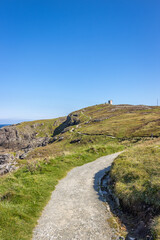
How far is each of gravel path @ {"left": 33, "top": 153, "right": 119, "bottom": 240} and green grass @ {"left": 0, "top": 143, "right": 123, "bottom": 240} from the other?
Result: 68 centimetres

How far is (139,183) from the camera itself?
47.2ft

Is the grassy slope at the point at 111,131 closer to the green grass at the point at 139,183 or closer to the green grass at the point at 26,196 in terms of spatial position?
the green grass at the point at 26,196

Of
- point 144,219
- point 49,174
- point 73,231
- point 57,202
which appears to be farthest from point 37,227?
point 49,174

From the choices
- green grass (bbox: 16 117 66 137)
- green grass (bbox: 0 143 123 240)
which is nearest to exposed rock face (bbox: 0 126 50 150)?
green grass (bbox: 16 117 66 137)

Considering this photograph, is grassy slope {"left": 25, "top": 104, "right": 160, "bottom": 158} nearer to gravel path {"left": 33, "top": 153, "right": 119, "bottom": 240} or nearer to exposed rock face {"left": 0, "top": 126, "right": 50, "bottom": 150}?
gravel path {"left": 33, "top": 153, "right": 119, "bottom": 240}

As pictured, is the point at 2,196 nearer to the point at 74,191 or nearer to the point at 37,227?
the point at 37,227

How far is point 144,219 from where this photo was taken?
1097 cm

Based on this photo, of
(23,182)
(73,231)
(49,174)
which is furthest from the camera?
(49,174)

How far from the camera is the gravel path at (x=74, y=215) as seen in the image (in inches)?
401

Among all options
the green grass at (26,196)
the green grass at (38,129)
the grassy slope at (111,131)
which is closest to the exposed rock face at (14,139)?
the green grass at (38,129)

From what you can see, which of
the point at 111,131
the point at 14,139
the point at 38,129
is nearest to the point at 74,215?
the point at 111,131

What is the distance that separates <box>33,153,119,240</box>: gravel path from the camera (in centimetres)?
1018

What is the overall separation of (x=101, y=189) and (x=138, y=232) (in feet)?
24.5

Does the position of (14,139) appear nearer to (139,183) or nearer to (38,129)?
(38,129)
